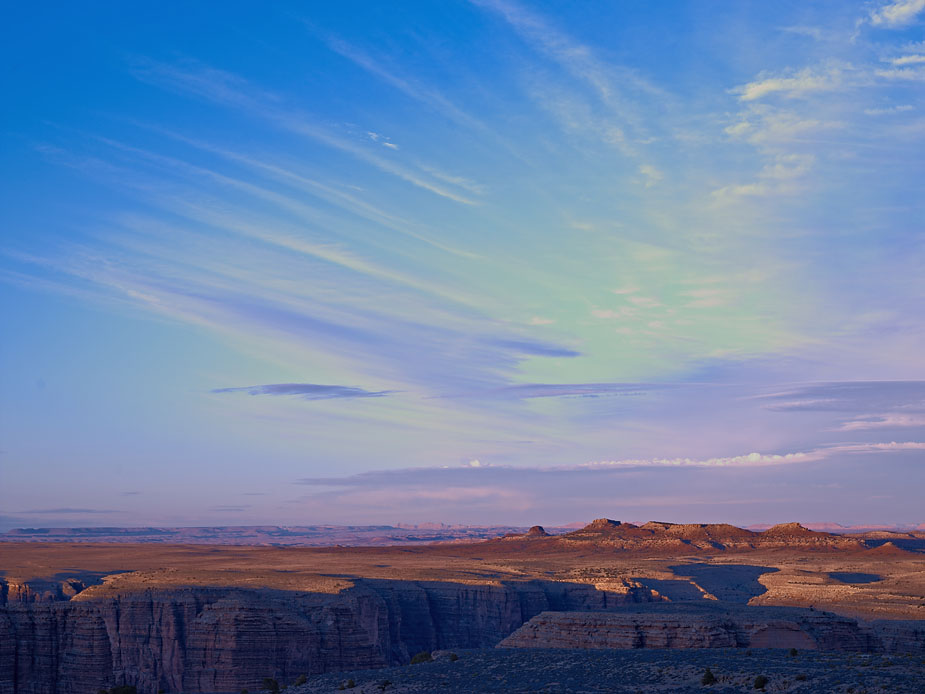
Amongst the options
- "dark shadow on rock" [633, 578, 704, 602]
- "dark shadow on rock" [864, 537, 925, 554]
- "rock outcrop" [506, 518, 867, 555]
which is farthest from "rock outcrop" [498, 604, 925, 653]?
"dark shadow on rock" [864, 537, 925, 554]

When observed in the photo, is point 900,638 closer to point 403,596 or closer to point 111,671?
point 403,596

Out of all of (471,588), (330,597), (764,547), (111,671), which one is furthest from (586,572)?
(764,547)

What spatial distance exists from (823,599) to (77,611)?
55.9 meters

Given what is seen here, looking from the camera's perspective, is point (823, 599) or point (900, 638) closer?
point (900, 638)

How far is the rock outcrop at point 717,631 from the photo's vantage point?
45875mm

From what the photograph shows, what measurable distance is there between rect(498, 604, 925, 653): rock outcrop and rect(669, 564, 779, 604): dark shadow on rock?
1653 inches

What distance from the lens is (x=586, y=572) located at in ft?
357

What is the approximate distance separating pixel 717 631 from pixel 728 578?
7577 cm

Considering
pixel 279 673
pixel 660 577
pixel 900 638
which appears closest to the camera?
pixel 900 638

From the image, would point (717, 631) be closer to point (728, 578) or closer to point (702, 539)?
point (728, 578)

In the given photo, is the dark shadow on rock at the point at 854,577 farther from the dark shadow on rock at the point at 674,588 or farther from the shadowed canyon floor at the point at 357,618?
the dark shadow on rock at the point at 674,588

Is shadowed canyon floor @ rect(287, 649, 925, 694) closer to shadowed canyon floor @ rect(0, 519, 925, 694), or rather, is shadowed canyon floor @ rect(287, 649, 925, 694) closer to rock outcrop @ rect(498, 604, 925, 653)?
rock outcrop @ rect(498, 604, 925, 653)

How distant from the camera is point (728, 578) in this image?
117125mm

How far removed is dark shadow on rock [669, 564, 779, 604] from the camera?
98.2 meters
